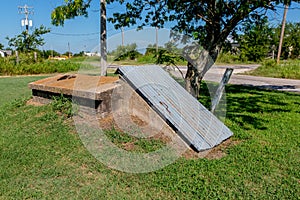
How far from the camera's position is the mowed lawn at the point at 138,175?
231 centimetres

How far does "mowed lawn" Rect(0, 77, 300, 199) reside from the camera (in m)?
2.31

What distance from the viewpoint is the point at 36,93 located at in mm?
5105

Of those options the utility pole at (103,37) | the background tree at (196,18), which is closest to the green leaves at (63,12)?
the background tree at (196,18)

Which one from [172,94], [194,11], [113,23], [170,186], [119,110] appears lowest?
[170,186]

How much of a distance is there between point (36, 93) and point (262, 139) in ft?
14.9

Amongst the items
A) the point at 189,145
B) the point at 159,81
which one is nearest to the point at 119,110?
the point at 159,81

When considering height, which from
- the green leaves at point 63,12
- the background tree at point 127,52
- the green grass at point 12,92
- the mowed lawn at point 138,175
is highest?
the green leaves at point 63,12

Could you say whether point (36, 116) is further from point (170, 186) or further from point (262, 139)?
point (262, 139)

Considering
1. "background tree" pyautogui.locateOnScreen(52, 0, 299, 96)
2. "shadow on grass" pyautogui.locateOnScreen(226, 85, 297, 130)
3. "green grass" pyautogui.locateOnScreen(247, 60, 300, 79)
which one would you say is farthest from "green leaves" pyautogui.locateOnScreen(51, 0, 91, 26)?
"green grass" pyautogui.locateOnScreen(247, 60, 300, 79)

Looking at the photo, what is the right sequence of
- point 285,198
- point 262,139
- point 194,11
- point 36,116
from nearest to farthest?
point 285,198 → point 262,139 → point 36,116 → point 194,11

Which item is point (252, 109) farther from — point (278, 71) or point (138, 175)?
point (278, 71)

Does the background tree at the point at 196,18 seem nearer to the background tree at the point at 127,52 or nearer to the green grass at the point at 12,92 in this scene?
the background tree at the point at 127,52

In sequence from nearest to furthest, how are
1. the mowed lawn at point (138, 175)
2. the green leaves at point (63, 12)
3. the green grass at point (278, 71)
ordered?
the mowed lawn at point (138, 175) < the green leaves at point (63, 12) < the green grass at point (278, 71)

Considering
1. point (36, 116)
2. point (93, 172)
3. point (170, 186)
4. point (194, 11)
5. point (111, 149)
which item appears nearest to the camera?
point (170, 186)
